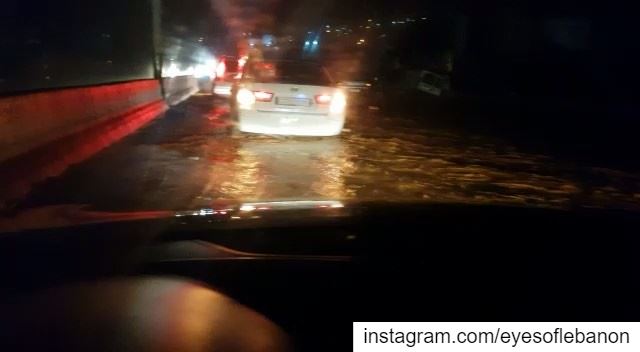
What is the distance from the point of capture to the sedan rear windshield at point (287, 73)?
1747cm

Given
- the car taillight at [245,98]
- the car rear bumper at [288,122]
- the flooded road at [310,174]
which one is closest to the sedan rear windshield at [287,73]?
the car taillight at [245,98]

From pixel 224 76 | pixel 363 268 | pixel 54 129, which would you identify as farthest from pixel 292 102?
pixel 224 76

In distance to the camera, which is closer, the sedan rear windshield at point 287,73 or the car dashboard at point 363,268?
the car dashboard at point 363,268

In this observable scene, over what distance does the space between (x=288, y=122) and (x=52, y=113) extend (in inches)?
147

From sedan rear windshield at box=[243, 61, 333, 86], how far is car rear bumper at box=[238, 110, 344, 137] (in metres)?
0.61

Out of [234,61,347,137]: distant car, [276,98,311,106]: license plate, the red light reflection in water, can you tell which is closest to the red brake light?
[234,61,347,137]: distant car

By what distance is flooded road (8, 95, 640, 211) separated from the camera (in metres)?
11.7

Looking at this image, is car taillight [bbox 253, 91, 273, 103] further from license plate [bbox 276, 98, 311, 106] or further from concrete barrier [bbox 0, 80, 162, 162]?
concrete barrier [bbox 0, 80, 162, 162]

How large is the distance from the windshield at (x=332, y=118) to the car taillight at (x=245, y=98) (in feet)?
0.09

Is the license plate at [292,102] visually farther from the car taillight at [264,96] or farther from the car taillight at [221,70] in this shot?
the car taillight at [221,70]

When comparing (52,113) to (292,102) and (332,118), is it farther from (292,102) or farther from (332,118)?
Result: (332,118)

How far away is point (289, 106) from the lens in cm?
1702

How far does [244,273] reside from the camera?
3184 mm

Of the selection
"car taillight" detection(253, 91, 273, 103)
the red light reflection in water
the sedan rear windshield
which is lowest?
the red light reflection in water
